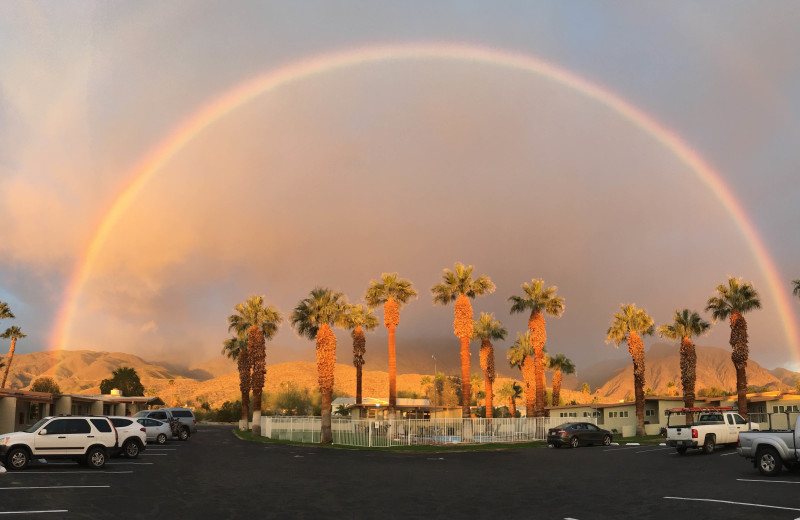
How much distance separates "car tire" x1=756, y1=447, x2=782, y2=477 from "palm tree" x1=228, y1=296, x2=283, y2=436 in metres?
50.4

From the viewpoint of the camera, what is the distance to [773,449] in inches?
872

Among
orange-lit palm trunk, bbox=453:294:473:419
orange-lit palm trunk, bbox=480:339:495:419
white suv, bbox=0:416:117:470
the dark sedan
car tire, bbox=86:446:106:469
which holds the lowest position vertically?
the dark sedan

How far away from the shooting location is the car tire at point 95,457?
1041 inches

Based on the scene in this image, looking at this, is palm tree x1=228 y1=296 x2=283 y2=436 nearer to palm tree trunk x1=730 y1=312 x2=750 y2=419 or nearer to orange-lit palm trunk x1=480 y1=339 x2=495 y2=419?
orange-lit palm trunk x1=480 y1=339 x2=495 y2=419

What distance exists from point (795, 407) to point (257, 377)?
5176 cm

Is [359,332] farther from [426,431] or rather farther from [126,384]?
[126,384]

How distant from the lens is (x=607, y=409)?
241 ft

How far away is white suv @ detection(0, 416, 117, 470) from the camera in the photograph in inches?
1001

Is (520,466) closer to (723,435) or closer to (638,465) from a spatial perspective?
(638,465)

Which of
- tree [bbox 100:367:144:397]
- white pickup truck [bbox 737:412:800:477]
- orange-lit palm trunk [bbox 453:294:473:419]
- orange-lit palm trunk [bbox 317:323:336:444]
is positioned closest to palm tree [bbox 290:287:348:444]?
orange-lit palm trunk [bbox 317:323:336:444]

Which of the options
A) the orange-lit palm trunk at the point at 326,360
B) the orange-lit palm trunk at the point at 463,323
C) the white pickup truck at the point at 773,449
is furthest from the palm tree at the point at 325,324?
the white pickup truck at the point at 773,449

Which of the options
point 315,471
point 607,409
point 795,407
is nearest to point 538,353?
point 607,409

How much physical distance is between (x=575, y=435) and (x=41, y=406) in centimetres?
4869

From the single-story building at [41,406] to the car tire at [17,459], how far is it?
77.3ft
